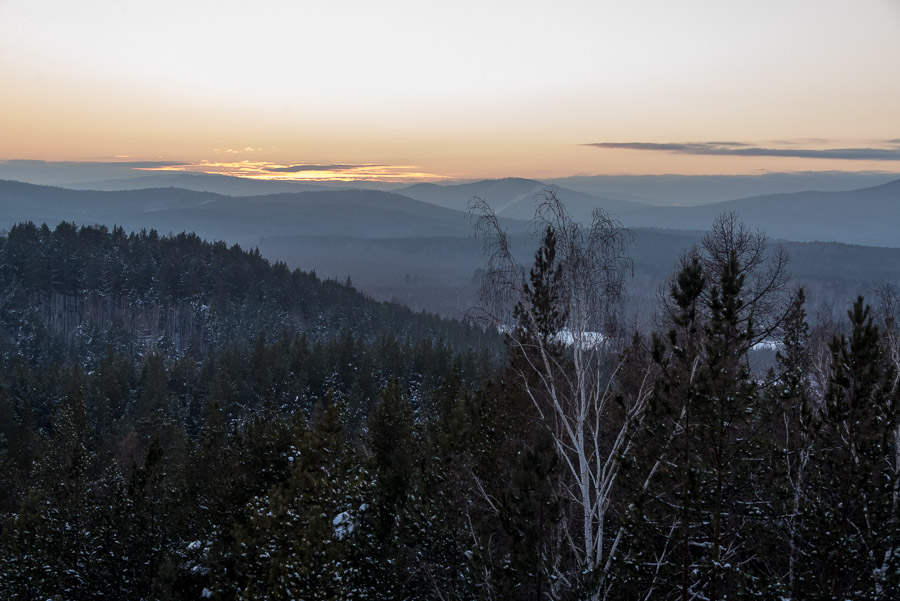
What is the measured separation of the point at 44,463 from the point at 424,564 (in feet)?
81.0

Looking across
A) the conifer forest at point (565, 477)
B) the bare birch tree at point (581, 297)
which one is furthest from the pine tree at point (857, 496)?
the bare birch tree at point (581, 297)

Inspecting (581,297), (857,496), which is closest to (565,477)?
(581,297)

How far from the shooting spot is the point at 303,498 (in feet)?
49.8

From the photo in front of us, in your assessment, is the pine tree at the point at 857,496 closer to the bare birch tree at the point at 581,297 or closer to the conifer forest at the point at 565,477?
the conifer forest at the point at 565,477

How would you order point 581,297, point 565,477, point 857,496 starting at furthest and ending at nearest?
point 565,477
point 581,297
point 857,496

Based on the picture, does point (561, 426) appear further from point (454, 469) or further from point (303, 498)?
point (303, 498)

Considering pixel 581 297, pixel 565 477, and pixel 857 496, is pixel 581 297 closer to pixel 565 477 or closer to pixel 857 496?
pixel 857 496

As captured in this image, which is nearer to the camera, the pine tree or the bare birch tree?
the pine tree

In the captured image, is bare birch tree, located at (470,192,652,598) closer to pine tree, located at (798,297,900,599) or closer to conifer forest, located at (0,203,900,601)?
conifer forest, located at (0,203,900,601)

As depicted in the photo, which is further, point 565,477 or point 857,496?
point 565,477

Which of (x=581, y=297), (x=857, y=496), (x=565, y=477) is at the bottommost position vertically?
(x=565, y=477)

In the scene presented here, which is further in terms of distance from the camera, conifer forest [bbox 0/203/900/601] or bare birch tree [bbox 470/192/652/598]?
bare birch tree [bbox 470/192/652/598]

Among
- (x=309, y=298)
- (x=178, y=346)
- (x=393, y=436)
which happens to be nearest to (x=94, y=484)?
(x=393, y=436)

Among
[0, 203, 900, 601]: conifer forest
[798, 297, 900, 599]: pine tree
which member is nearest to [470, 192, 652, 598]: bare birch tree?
[0, 203, 900, 601]: conifer forest
